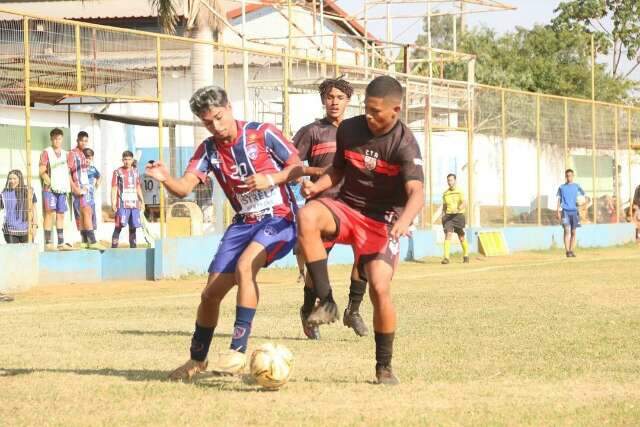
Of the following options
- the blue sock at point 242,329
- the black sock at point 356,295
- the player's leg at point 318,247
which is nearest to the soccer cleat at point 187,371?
the blue sock at point 242,329

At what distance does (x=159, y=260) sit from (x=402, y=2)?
13990 millimetres

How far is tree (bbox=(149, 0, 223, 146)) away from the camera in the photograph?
22500 millimetres

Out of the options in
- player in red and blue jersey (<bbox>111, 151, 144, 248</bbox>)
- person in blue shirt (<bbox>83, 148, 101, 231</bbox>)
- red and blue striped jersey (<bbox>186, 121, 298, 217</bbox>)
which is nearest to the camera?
red and blue striped jersey (<bbox>186, 121, 298, 217</bbox>)

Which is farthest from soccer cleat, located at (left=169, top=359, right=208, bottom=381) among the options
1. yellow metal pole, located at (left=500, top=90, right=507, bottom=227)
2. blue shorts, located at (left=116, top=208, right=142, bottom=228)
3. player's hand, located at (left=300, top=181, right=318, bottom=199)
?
yellow metal pole, located at (left=500, top=90, right=507, bottom=227)

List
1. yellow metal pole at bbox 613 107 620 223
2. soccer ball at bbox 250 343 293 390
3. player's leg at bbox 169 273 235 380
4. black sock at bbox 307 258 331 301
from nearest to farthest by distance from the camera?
soccer ball at bbox 250 343 293 390, black sock at bbox 307 258 331 301, player's leg at bbox 169 273 235 380, yellow metal pole at bbox 613 107 620 223

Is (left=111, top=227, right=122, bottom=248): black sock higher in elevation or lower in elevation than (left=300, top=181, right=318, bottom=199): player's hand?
lower

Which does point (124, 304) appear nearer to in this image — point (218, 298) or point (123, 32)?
point (123, 32)

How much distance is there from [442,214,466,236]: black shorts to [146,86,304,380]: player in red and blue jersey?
18298 mm

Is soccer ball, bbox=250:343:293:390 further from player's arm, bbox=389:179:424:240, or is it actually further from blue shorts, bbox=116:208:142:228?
blue shorts, bbox=116:208:142:228

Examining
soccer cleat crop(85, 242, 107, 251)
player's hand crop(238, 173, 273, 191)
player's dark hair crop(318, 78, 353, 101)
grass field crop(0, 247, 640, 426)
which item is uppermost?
player's dark hair crop(318, 78, 353, 101)

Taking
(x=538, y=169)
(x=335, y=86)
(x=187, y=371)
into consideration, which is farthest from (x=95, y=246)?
(x=538, y=169)

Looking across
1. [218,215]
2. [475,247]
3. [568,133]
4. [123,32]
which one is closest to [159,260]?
[218,215]

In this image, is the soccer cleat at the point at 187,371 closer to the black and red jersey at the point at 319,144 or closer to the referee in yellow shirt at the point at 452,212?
the black and red jersey at the point at 319,144

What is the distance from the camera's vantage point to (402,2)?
104ft
